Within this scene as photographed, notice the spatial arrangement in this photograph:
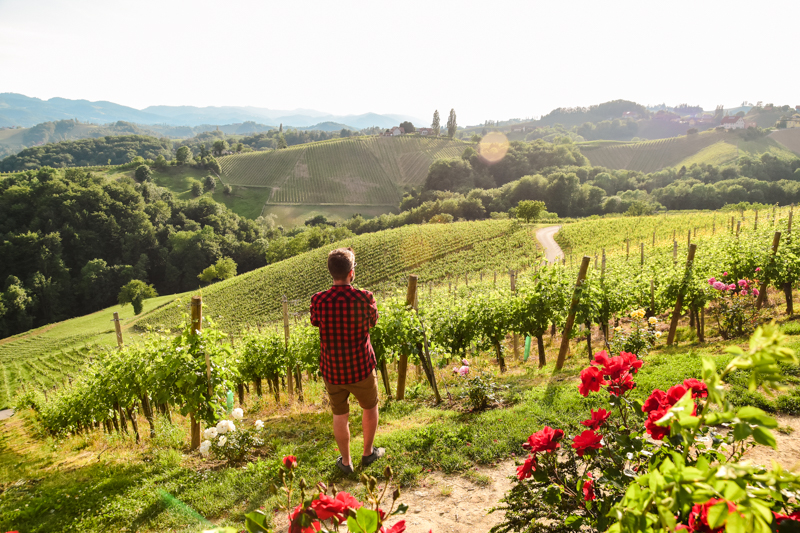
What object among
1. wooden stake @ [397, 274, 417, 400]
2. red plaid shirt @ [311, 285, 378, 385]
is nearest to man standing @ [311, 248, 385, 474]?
red plaid shirt @ [311, 285, 378, 385]

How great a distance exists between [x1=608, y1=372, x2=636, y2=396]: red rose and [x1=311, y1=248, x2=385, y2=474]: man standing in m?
2.15

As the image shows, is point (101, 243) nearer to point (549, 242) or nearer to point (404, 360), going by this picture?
point (549, 242)

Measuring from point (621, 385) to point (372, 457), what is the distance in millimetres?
3018

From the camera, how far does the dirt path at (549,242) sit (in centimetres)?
3297

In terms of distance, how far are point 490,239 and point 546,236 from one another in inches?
226

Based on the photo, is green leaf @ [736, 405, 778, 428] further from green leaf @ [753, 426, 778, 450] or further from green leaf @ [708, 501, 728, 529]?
green leaf @ [708, 501, 728, 529]

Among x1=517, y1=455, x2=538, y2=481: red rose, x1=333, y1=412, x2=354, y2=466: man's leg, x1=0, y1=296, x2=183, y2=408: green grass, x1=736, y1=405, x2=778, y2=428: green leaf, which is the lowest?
x1=0, y1=296, x2=183, y2=408: green grass

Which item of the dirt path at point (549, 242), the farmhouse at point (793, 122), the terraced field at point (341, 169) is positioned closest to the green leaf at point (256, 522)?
the dirt path at point (549, 242)

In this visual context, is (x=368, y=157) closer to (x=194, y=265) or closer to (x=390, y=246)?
(x=194, y=265)

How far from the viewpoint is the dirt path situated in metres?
33.0

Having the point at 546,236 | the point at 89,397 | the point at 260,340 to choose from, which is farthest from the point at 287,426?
the point at 546,236

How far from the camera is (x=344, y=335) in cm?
378

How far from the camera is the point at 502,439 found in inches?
179

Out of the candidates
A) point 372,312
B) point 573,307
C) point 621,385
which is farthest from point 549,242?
point 621,385
